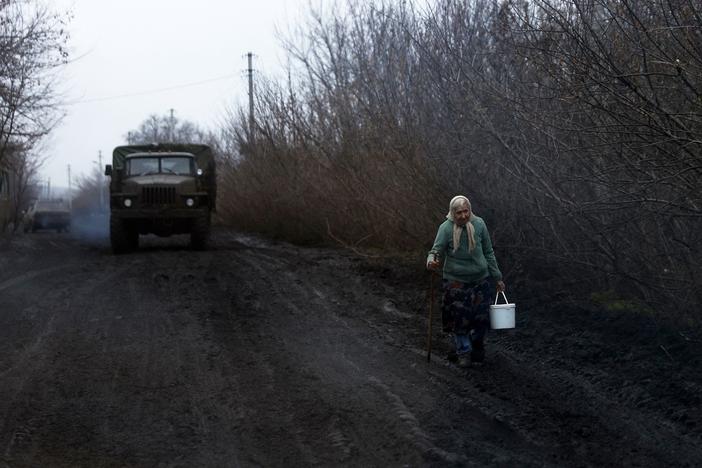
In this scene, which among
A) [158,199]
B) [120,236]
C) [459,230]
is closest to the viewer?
[459,230]

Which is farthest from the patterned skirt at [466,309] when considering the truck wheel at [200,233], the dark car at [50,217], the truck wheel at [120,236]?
the dark car at [50,217]

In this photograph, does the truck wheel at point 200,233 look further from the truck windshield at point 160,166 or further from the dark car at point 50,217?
the dark car at point 50,217

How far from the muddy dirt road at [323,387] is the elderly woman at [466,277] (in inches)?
11.3

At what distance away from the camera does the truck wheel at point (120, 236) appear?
61.9ft

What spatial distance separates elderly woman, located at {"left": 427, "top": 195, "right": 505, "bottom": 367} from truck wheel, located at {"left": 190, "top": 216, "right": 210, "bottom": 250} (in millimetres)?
11878

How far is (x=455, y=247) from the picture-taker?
757 cm

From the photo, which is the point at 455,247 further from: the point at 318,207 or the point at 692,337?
the point at 318,207

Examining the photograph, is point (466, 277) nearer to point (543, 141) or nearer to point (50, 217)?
point (543, 141)

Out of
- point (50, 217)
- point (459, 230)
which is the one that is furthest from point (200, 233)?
point (50, 217)

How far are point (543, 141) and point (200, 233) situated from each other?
11041mm

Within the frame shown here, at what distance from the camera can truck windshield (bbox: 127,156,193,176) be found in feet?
64.2

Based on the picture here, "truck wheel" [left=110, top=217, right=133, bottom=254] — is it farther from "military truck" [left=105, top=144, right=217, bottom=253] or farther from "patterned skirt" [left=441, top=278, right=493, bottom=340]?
"patterned skirt" [left=441, top=278, right=493, bottom=340]

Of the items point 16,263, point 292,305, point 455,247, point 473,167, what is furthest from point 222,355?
point 16,263

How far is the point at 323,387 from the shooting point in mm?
6734
